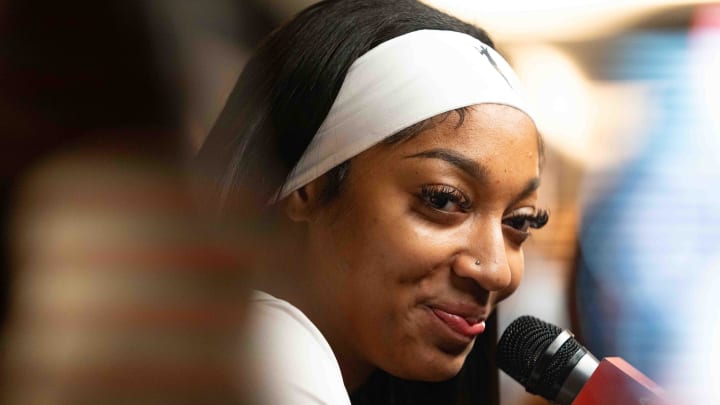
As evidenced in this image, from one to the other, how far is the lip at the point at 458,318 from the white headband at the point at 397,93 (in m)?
0.21

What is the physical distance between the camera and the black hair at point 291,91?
1.04 meters

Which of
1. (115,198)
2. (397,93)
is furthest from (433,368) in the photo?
(115,198)

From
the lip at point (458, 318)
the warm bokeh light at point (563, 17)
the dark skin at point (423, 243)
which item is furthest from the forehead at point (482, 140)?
the warm bokeh light at point (563, 17)

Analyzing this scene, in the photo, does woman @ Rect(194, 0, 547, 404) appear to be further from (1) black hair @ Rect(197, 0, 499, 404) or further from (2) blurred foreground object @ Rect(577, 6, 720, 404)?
(2) blurred foreground object @ Rect(577, 6, 720, 404)

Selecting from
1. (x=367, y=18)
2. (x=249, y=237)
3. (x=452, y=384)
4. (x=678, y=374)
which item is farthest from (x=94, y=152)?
(x=678, y=374)

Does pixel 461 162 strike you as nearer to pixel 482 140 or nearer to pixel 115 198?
pixel 482 140

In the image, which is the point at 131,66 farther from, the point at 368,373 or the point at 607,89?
the point at 607,89

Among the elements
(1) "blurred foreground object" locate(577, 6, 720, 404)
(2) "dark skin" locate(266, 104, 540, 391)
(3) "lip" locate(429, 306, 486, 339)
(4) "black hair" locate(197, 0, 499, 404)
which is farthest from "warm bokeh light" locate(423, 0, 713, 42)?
(3) "lip" locate(429, 306, 486, 339)

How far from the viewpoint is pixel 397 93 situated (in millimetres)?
1029

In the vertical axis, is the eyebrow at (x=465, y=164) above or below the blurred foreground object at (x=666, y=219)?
above

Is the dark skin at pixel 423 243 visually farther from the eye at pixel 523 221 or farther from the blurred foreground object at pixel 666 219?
the blurred foreground object at pixel 666 219

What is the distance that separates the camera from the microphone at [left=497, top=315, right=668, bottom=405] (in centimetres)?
91

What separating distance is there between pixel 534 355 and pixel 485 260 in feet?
0.41

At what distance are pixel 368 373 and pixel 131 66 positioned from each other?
2.08 ft
